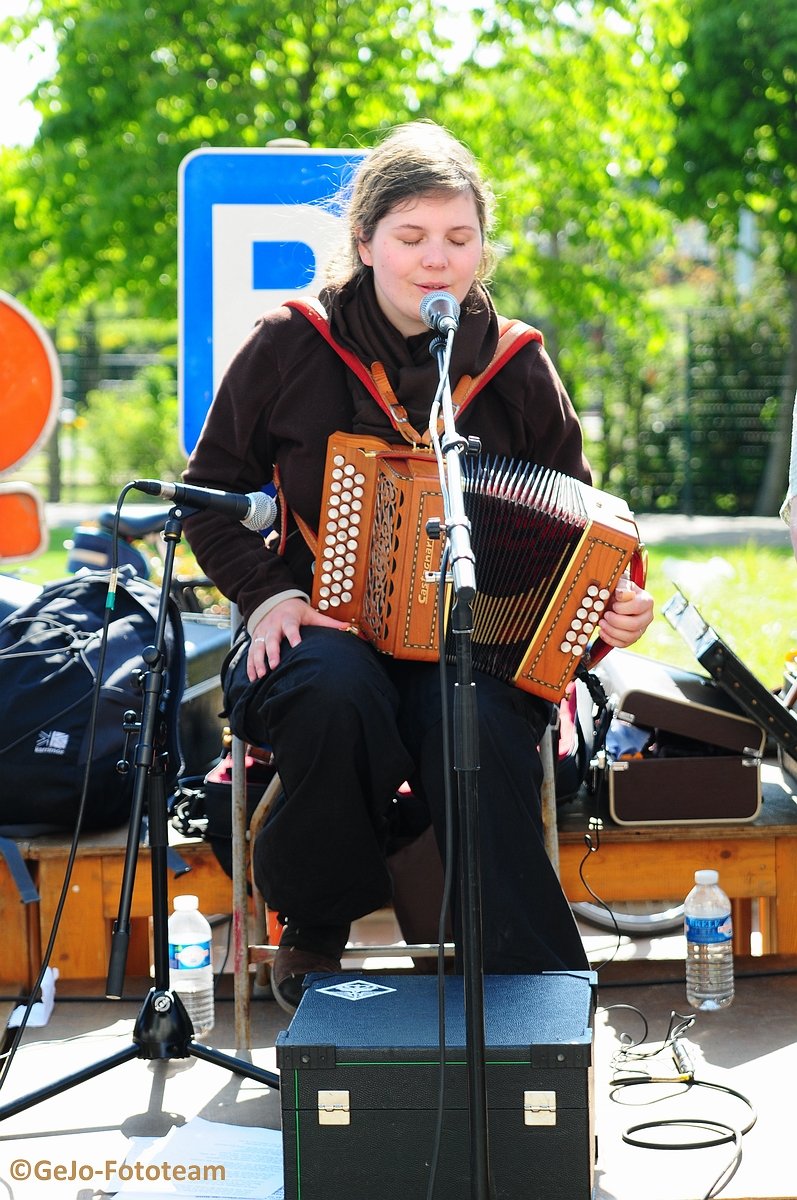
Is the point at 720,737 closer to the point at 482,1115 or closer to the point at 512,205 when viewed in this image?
the point at 482,1115

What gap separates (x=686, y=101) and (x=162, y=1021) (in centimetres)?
1087

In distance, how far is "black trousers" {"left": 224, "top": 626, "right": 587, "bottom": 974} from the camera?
281 centimetres

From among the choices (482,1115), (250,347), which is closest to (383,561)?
(250,347)

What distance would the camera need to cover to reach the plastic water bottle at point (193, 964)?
3400 millimetres

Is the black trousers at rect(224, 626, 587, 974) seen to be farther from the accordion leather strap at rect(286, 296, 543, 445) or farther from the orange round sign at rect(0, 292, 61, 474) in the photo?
the orange round sign at rect(0, 292, 61, 474)

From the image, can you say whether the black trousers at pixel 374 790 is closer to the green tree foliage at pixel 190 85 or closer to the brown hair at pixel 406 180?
the brown hair at pixel 406 180

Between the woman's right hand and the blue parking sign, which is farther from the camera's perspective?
the blue parking sign

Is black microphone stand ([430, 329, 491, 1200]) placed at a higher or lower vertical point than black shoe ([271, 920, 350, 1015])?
higher

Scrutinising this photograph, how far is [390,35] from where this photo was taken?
9461mm

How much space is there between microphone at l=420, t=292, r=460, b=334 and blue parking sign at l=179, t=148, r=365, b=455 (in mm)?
1387

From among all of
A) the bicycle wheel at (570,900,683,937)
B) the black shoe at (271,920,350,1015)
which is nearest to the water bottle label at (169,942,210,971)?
the black shoe at (271,920,350,1015)

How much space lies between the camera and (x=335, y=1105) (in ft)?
7.69

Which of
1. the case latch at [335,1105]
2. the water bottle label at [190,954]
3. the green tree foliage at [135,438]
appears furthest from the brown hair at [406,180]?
the green tree foliage at [135,438]

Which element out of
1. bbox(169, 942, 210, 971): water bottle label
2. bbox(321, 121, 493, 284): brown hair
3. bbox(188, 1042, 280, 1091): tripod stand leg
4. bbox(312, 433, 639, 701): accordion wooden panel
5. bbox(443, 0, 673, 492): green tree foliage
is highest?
bbox(443, 0, 673, 492): green tree foliage
